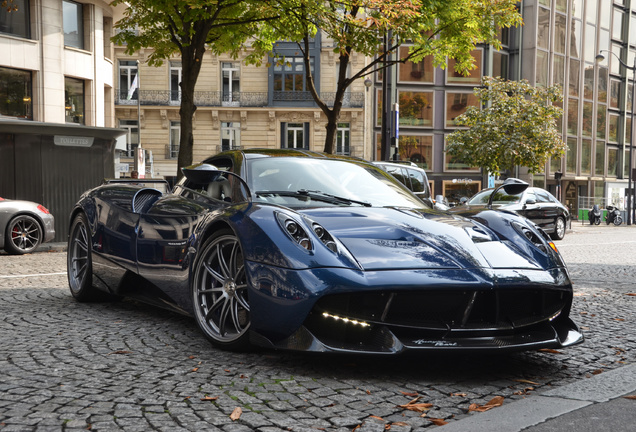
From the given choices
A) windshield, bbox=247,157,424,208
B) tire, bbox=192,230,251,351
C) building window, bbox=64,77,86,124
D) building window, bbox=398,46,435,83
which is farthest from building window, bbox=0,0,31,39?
building window, bbox=398,46,435,83

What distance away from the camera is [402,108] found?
4541cm

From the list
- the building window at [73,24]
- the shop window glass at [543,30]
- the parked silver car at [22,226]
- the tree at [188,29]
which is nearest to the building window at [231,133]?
the building window at [73,24]

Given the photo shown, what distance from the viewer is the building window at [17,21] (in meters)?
23.1

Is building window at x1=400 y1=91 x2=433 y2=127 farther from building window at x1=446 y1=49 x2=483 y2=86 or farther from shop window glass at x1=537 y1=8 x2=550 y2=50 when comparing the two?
shop window glass at x1=537 y1=8 x2=550 y2=50

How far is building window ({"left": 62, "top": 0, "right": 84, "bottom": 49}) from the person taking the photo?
985 inches

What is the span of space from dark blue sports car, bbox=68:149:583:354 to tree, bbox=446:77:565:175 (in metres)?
27.4

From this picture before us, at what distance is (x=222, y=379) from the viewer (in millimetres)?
3510

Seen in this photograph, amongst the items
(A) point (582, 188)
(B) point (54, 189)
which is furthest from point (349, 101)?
(B) point (54, 189)

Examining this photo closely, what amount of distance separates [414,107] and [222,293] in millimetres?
42534

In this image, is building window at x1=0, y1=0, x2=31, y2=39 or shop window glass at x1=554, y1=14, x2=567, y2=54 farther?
shop window glass at x1=554, y1=14, x2=567, y2=54

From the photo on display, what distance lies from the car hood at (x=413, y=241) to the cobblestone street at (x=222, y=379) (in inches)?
19.4

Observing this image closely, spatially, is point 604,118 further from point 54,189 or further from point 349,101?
point 54,189

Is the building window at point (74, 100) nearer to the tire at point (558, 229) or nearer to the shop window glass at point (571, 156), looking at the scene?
the tire at point (558, 229)

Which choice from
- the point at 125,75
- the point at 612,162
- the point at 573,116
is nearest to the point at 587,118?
the point at 573,116
